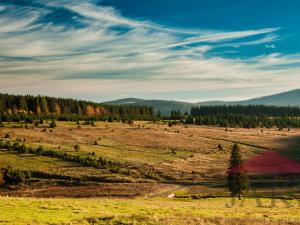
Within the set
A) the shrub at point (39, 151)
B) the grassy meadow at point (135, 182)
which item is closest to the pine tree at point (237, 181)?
the grassy meadow at point (135, 182)

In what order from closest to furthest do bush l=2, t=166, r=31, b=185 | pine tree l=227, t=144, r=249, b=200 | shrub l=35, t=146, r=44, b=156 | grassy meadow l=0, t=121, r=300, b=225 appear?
grassy meadow l=0, t=121, r=300, b=225 → pine tree l=227, t=144, r=249, b=200 → bush l=2, t=166, r=31, b=185 → shrub l=35, t=146, r=44, b=156

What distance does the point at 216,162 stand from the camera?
361ft

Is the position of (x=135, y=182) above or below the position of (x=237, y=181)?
below

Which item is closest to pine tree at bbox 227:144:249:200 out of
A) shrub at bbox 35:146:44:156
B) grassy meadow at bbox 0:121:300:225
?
grassy meadow at bbox 0:121:300:225

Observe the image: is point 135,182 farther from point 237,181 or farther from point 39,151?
point 39,151

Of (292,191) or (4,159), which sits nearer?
(292,191)

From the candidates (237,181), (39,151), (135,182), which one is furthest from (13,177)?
(237,181)

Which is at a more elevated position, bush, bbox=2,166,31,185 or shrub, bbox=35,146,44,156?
shrub, bbox=35,146,44,156

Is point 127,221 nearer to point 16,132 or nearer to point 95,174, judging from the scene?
point 95,174

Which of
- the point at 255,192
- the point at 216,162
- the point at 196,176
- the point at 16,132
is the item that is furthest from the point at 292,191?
the point at 16,132

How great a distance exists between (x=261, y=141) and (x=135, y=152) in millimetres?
58990

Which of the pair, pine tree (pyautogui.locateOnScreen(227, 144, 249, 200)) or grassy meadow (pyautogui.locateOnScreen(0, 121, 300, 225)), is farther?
pine tree (pyautogui.locateOnScreen(227, 144, 249, 200))

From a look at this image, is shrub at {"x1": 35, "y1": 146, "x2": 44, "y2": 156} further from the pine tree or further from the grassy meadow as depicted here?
the pine tree

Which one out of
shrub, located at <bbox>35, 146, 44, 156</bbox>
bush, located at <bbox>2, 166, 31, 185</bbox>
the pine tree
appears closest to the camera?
the pine tree
